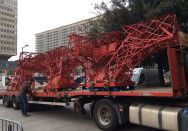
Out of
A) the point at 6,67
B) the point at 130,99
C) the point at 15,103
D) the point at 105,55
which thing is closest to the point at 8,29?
the point at 6,67

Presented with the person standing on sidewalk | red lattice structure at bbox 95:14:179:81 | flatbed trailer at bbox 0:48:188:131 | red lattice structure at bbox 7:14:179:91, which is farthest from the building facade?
red lattice structure at bbox 95:14:179:81

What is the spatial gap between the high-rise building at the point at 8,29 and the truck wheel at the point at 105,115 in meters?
100

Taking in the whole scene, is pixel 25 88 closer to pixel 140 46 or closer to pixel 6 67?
pixel 140 46

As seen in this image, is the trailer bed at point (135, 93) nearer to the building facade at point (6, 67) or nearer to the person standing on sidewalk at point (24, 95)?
the person standing on sidewalk at point (24, 95)

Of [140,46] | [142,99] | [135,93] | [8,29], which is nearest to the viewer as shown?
[135,93]

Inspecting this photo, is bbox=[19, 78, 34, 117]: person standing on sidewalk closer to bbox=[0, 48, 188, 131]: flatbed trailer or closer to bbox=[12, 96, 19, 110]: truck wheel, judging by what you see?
bbox=[12, 96, 19, 110]: truck wheel

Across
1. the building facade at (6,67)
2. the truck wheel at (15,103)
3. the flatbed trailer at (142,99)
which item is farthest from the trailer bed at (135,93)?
the building facade at (6,67)

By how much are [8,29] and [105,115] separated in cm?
10964

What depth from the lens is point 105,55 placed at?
8562mm

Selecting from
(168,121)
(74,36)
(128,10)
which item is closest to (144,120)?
(168,121)

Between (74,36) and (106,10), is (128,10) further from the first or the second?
(74,36)

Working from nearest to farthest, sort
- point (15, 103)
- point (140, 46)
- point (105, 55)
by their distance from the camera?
point (140, 46) → point (105, 55) → point (15, 103)

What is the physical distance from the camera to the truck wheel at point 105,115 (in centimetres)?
636

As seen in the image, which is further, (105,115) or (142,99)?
(105,115)
